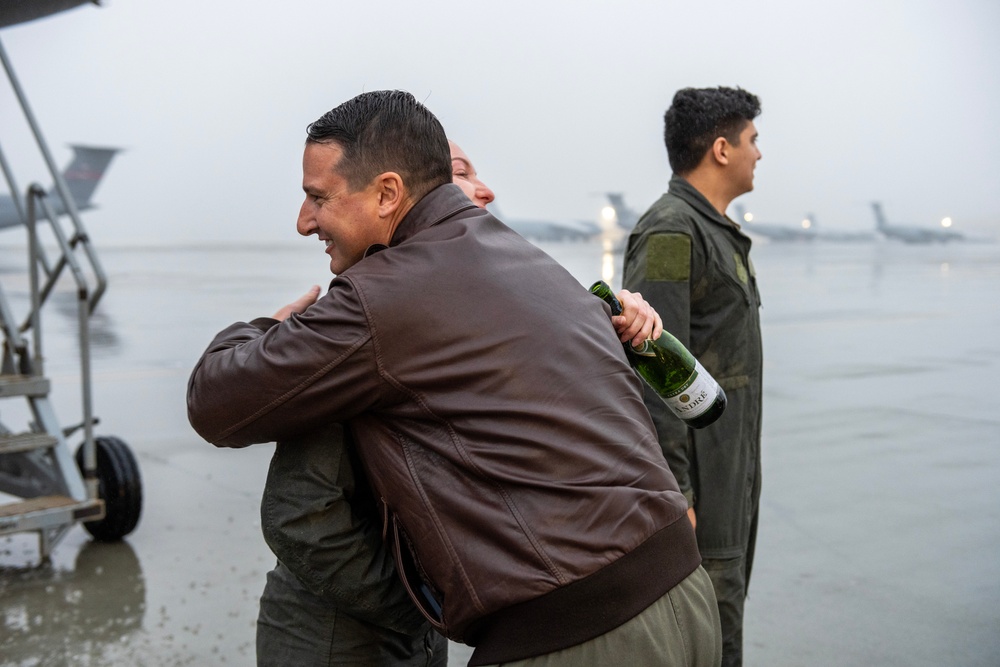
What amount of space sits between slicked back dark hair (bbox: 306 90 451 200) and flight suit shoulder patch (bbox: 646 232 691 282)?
45.6 inches

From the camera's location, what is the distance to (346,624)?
4.85 ft

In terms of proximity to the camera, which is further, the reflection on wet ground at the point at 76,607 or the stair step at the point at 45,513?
the stair step at the point at 45,513

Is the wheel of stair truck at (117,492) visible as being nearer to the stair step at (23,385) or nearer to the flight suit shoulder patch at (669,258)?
the stair step at (23,385)

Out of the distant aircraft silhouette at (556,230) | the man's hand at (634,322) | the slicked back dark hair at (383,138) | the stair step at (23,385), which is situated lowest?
the distant aircraft silhouette at (556,230)

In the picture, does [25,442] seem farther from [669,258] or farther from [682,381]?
[682,381]

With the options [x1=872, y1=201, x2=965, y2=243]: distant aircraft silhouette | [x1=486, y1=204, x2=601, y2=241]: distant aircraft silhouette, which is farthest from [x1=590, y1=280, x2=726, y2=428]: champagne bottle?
[x1=872, y1=201, x2=965, y2=243]: distant aircraft silhouette

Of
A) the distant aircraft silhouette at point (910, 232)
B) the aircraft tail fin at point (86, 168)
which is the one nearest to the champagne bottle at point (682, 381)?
the aircraft tail fin at point (86, 168)

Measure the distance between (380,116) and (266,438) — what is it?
49 cm

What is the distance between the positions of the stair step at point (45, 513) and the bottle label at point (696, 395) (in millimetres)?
2899

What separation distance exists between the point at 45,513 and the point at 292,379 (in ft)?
9.75

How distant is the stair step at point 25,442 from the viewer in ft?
12.6

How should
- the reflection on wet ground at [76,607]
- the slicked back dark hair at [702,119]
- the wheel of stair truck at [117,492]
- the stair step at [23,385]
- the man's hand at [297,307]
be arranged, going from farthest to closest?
1. the wheel of stair truck at [117,492]
2. the stair step at [23,385]
3. the reflection on wet ground at [76,607]
4. the slicked back dark hair at [702,119]
5. the man's hand at [297,307]

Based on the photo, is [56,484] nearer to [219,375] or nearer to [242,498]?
[242,498]

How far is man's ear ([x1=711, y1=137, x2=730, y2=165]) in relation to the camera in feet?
8.82
